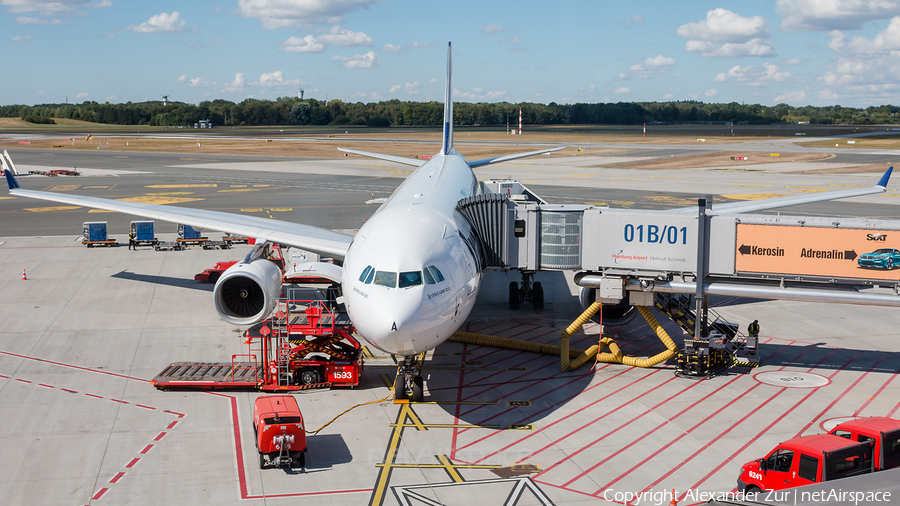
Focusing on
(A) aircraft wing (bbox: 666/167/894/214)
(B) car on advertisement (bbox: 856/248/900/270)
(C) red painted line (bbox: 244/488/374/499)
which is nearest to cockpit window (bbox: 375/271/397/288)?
(C) red painted line (bbox: 244/488/374/499)

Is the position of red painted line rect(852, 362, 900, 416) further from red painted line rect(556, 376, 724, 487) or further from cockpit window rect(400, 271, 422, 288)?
cockpit window rect(400, 271, 422, 288)

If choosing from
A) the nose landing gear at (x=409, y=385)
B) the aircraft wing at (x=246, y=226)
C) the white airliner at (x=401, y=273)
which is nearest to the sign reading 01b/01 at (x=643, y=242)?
the white airliner at (x=401, y=273)

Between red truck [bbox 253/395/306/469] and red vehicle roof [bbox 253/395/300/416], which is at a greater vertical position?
red vehicle roof [bbox 253/395/300/416]

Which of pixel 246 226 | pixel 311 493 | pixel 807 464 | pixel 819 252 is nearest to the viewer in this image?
pixel 807 464

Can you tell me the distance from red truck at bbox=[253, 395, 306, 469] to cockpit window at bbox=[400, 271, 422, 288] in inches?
142

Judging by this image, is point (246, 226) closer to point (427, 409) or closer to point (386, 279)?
point (427, 409)

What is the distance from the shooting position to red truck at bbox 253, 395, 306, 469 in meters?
15.2

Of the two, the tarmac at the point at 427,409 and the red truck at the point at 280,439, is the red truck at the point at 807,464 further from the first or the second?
the red truck at the point at 280,439

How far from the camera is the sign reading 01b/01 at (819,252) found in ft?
66.8

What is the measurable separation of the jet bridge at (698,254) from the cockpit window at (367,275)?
667 cm

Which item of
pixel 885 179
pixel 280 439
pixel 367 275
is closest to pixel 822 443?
pixel 367 275

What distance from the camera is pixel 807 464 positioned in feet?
43.3

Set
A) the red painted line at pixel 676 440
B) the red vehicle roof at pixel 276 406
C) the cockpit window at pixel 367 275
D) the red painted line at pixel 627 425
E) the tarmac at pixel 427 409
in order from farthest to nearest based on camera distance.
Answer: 1. the cockpit window at pixel 367 275
2. the red vehicle roof at pixel 276 406
3. the red painted line at pixel 627 425
4. the red painted line at pixel 676 440
5. the tarmac at pixel 427 409

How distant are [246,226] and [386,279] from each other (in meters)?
14.0
